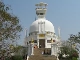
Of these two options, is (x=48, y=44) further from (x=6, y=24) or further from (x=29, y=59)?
(x=6, y=24)

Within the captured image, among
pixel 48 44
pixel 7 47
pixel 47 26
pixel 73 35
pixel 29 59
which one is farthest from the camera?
pixel 47 26

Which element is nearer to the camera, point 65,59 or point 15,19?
point 15,19

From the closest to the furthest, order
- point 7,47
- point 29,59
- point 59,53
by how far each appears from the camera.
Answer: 1. point 7,47
2. point 29,59
3. point 59,53

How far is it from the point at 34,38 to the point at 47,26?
551cm

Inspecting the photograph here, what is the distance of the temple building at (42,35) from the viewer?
47.3 metres

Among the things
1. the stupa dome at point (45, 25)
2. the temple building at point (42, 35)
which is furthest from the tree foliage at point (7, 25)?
the stupa dome at point (45, 25)

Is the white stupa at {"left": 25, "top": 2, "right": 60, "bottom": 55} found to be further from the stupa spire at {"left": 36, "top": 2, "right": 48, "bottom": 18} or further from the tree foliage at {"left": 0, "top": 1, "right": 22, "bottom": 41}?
the tree foliage at {"left": 0, "top": 1, "right": 22, "bottom": 41}

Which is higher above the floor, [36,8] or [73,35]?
[36,8]

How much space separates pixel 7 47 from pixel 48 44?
3315 centimetres

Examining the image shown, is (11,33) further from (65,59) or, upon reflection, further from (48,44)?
(48,44)

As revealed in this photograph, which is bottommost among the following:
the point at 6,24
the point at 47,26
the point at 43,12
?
the point at 6,24

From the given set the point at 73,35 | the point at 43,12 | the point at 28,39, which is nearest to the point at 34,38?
the point at 28,39

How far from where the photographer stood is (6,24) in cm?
1817

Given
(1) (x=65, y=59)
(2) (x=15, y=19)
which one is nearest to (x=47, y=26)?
(1) (x=65, y=59)
